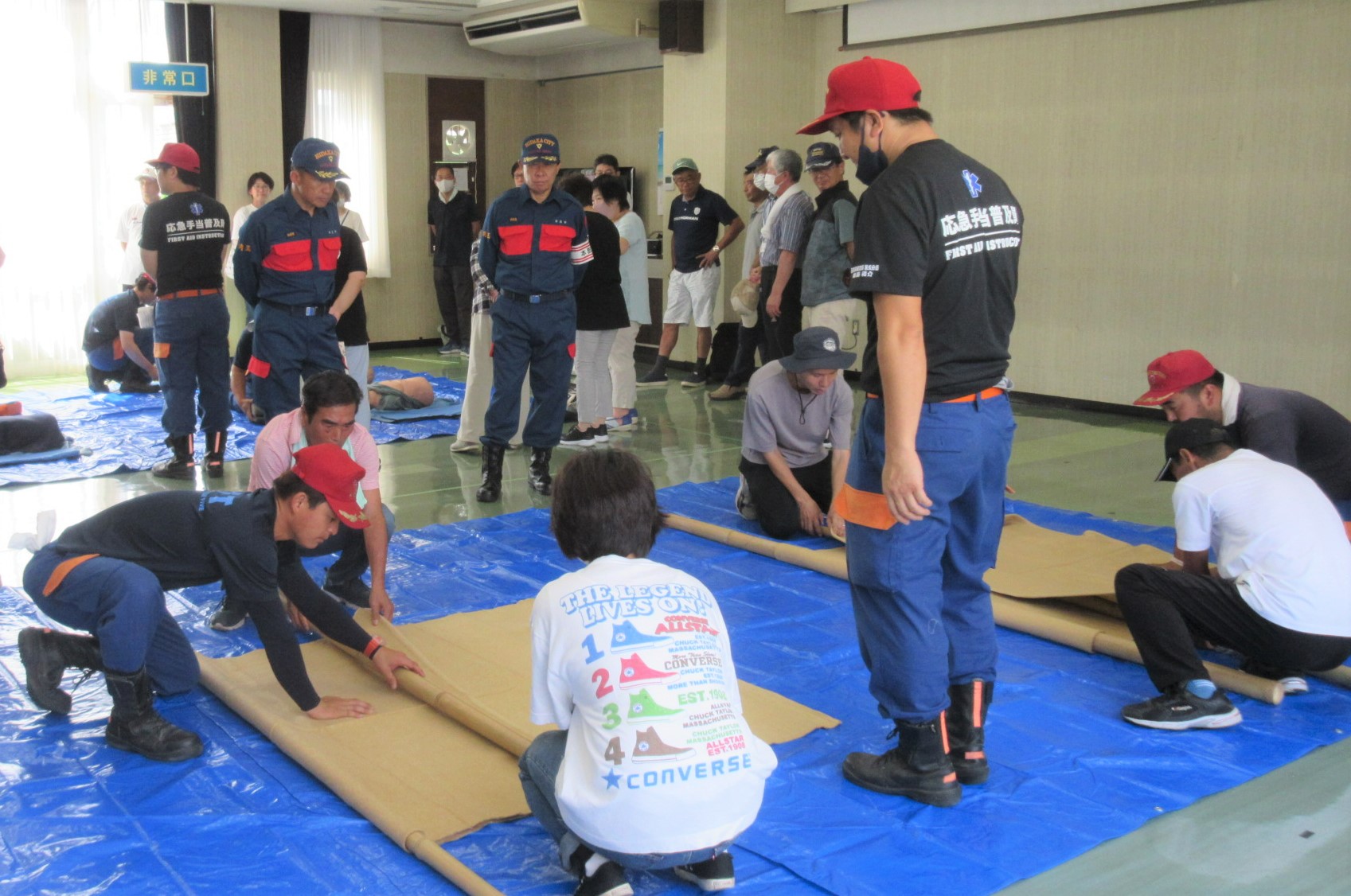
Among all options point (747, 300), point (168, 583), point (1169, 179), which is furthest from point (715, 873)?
point (1169, 179)

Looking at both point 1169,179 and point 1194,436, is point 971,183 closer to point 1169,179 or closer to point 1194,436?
point 1194,436

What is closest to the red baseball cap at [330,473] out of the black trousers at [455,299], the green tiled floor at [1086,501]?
the green tiled floor at [1086,501]

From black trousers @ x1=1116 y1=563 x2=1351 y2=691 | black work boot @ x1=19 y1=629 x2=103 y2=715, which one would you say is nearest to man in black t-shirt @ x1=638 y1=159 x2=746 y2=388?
black trousers @ x1=1116 y1=563 x2=1351 y2=691

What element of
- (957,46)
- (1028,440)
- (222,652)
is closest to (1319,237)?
(1028,440)

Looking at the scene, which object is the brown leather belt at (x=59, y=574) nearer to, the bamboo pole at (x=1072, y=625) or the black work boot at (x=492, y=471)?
the bamboo pole at (x=1072, y=625)

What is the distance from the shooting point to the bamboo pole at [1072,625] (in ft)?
10.6

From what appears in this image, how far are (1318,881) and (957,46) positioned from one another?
6713mm

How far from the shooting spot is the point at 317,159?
469 cm

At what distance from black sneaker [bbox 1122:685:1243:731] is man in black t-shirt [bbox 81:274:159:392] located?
6.82 m

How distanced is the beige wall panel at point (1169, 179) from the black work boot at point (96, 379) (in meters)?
5.88

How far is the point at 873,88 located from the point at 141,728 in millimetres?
2185

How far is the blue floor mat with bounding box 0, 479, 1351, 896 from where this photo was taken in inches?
93.3

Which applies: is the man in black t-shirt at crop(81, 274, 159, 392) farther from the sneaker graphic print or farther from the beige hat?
the sneaker graphic print

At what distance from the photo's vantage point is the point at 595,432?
→ 6.76 metres
